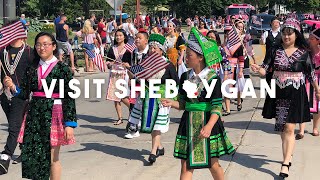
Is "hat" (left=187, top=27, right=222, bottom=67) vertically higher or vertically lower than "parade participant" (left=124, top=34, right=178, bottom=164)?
higher

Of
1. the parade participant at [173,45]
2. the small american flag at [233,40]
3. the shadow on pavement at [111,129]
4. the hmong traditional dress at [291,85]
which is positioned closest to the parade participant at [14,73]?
the shadow on pavement at [111,129]

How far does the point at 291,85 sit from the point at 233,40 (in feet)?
10.1

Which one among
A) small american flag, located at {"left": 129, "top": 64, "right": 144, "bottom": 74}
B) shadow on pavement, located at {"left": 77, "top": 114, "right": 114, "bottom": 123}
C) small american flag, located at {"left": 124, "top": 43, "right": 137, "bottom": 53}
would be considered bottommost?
shadow on pavement, located at {"left": 77, "top": 114, "right": 114, "bottom": 123}

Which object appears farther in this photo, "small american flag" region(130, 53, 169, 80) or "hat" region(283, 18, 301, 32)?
"small american flag" region(130, 53, 169, 80)

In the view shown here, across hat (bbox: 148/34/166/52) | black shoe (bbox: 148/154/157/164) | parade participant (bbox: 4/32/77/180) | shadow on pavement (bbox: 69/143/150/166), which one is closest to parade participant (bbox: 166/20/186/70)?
shadow on pavement (bbox: 69/143/150/166)

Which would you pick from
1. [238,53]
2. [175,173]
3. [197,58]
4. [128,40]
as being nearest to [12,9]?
[128,40]

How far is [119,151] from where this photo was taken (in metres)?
7.74

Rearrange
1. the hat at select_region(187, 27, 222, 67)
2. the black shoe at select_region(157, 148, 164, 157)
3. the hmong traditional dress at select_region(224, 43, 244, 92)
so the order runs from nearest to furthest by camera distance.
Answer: the hat at select_region(187, 27, 222, 67), the black shoe at select_region(157, 148, 164, 157), the hmong traditional dress at select_region(224, 43, 244, 92)

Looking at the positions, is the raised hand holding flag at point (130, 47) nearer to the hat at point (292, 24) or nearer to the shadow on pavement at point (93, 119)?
the shadow on pavement at point (93, 119)

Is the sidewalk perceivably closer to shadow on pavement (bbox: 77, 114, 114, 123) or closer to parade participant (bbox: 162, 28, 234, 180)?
shadow on pavement (bbox: 77, 114, 114, 123)

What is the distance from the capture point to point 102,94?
13602mm

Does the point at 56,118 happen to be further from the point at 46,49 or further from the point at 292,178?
the point at 292,178

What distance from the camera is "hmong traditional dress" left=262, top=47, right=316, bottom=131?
642 cm

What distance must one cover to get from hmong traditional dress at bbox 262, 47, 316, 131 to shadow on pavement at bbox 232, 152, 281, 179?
56 cm
